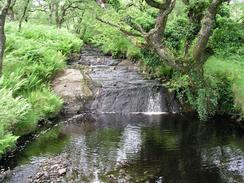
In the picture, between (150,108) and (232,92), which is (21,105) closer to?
(150,108)

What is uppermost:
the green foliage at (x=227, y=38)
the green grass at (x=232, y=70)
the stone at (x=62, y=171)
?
the green foliage at (x=227, y=38)

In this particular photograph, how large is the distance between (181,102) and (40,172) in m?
8.06

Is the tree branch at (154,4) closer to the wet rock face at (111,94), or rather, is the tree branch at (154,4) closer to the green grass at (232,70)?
the green grass at (232,70)

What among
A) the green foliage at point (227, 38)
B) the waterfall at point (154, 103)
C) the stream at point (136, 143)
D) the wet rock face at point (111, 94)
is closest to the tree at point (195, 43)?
the green foliage at point (227, 38)

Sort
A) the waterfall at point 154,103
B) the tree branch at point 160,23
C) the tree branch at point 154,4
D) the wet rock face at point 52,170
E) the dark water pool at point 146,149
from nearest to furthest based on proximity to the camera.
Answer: the wet rock face at point 52,170, the dark water pool at point 146,149, the tree branch at point 154,4, the tree branch at point 160,23, the waterfall at point 154,103

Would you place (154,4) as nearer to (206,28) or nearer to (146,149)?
(206,28)

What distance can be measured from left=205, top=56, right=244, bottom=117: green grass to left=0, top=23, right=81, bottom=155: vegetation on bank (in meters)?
6.09

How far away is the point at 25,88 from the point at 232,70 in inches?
307

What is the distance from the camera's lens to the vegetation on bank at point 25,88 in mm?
10844

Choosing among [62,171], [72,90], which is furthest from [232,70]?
[62,171]

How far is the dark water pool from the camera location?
9.21 meters

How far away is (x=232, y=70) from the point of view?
1398 centimetres

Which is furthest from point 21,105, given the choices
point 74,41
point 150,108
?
point 74,41

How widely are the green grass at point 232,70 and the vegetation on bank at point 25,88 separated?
6091 mm
